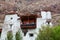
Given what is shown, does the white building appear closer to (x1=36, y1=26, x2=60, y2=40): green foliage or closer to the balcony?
the balcony

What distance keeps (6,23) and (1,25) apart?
67.3 inches

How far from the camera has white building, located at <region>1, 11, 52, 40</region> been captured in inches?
1210

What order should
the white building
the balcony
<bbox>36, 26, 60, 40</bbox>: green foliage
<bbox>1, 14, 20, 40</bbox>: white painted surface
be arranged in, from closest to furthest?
<bbox>36, 26, 60, 40</bbox>: green foliage, the white building, the balcony, <bbox>1, 14, 20, 40</bbox>: white painted surface

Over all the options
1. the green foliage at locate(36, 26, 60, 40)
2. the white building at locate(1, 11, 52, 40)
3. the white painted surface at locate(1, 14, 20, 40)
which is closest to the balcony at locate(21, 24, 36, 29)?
the white building at locate(1, 11, 52, 40)

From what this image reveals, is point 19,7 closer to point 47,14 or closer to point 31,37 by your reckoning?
point 47,14

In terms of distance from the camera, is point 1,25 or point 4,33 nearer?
point 4,33

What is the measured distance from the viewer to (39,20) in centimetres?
3219

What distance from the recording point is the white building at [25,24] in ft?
101

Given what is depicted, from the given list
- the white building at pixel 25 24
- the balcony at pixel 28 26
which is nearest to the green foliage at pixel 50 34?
the white building at pixel 25 24

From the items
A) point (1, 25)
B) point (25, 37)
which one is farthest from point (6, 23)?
point (25, 37)

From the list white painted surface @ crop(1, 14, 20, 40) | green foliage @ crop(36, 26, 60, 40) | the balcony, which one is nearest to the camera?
green foliage @ crop(36, 26, 60, 40)

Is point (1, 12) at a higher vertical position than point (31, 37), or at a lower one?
higher

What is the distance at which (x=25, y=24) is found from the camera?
31.4m

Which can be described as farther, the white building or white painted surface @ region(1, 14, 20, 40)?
white painted surface @ region(1, 14, 20, 40)
